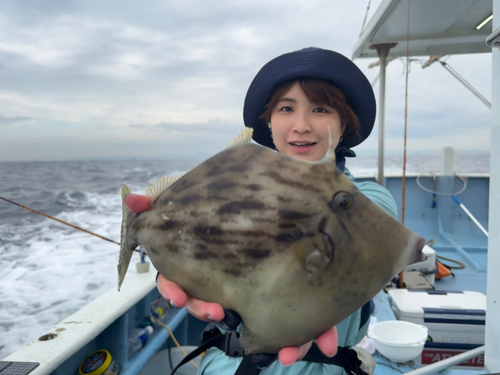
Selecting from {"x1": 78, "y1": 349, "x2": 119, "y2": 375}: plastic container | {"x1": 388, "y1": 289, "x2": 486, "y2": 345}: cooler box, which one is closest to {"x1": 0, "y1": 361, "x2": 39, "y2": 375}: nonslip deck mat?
{"x1": 78, "y1": 349, "x2": 119, "y2": 375}: plastic container

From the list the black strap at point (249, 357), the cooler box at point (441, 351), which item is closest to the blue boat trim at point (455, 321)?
the cooler box at point (441, 351)

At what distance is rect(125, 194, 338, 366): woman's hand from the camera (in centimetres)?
89

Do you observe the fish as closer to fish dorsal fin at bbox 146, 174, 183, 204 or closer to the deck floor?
fish dorsal fin at bbox 146, 174, 183, 204

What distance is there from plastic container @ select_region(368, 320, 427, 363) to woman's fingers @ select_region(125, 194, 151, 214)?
2.35m

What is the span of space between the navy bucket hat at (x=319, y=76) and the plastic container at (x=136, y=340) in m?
2.42

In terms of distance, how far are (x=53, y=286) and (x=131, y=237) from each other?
6.42 metres

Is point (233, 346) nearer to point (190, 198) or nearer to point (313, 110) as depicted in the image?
point (190, 198)

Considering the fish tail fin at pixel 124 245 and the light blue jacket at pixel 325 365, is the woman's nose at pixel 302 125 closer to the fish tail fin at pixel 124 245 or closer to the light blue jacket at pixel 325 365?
the light blue jacket at pixel 325 365

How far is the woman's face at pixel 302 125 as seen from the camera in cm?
143

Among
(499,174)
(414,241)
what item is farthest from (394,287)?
(414,241)

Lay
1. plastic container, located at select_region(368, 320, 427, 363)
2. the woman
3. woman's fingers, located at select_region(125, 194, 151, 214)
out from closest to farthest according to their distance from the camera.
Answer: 1. woman's fingers, located at select_region(125, 194, 151, 214)
2. the woman
3. plastic container, located at select_region(368, 320, 427, 363)

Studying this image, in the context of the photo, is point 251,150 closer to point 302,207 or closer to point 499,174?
point 302,207

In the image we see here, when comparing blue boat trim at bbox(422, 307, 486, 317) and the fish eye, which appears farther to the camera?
blue boat trim at bbox(422, 307, 486, 317)

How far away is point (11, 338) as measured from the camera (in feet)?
14.4
